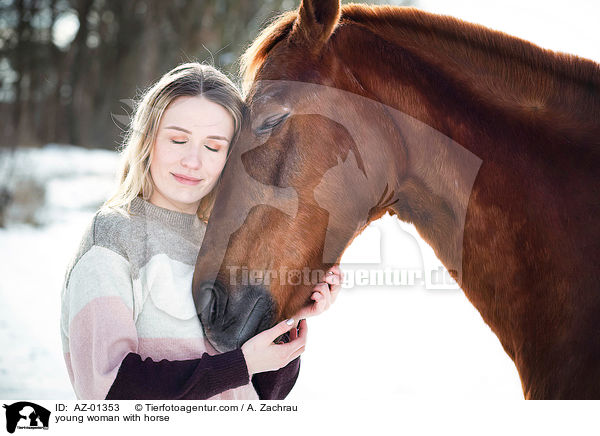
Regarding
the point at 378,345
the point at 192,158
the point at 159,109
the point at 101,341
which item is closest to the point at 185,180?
the point at 192,158

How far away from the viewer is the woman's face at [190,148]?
130 cm

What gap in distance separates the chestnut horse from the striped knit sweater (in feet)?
0.27

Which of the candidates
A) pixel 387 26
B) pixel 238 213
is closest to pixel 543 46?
pixel 387 26

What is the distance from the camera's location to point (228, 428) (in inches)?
52.9

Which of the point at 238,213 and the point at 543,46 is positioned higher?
the point at 543,46

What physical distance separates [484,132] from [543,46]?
0.26 metres

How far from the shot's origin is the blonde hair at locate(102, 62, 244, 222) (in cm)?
131

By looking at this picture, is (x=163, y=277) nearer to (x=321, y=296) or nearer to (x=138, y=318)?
(x=138, y=318)

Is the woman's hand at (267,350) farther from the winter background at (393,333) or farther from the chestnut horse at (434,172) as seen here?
the winter background at (393,333)

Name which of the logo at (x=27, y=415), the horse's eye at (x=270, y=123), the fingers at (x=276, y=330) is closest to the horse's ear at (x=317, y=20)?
the horse's eye at (x=270, y=123)

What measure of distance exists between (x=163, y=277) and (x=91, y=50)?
10.0 meters

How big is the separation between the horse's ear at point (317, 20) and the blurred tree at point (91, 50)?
19.3 ft

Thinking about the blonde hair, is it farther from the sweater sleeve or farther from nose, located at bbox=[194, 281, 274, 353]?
nose, located at bbox=[194, 281, 274, 353]

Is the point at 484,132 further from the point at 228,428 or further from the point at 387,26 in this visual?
the point at 228,428
